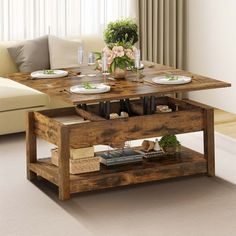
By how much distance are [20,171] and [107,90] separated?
0.95 meters

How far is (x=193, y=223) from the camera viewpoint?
4102mm

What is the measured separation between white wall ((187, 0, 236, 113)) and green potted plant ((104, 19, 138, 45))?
0.65 meters

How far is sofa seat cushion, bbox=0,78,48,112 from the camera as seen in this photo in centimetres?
585

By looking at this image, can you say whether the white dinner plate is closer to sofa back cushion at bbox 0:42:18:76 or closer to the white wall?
sofa back cushion at bbox 0:42:18:76

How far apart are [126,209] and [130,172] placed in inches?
13.5

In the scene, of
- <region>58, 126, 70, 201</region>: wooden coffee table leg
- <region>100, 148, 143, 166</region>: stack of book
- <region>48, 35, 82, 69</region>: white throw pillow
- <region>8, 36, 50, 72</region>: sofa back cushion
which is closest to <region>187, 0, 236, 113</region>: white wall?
<region>48, 35, 82, 69</region>: white throw pillow

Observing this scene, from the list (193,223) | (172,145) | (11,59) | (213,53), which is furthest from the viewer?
(213,53)

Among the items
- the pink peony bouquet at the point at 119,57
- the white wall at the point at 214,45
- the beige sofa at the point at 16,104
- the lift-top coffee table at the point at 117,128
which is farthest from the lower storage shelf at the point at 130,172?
the white wall at the point at 214,45

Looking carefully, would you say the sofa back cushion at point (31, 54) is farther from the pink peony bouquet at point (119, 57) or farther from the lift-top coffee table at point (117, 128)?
the pink peony bouquet at point (119, 57)

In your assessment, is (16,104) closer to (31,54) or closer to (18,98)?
(18,98)

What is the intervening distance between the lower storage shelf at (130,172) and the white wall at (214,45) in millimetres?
2048

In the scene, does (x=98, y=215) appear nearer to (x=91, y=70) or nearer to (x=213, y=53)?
(x=91, y=70)

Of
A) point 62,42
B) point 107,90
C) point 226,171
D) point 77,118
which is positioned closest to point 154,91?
point 107,90

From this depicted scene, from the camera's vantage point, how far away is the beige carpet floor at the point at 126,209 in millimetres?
4020
